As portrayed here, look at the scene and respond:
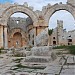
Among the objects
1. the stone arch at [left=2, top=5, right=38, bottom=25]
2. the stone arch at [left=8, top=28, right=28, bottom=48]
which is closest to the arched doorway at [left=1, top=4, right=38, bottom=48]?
the stone arch at [left=2, top=5, right=38, bottom=25]

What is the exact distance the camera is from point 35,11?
1113 inches

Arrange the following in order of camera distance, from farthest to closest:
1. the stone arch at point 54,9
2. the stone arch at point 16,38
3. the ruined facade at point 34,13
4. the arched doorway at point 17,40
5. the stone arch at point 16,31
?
the arched doorway at point 17,40
the stone arch at point 16,31
the stone arch at point 16,38
the stone arch at point 54,9
the ruined facade at point 34,13

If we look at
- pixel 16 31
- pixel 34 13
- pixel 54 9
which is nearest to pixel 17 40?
pixel 16 31

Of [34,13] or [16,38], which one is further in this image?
[16,38]

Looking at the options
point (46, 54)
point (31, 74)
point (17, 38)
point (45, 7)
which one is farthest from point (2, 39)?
point (31, 74)

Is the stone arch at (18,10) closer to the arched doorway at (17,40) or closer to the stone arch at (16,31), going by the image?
the stone arch at (16,31)

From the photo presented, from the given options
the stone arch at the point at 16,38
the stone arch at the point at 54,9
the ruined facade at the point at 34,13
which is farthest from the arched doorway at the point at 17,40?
the stone arch at the point at 54,9

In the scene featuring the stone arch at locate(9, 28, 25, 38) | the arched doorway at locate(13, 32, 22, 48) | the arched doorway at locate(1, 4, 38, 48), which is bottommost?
the arched doorway at locate(13, 32, 22, 48)

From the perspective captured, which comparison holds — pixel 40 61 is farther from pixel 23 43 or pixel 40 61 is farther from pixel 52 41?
pixel 52 41

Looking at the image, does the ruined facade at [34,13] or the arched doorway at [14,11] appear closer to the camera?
the ruined facade at [34,13]

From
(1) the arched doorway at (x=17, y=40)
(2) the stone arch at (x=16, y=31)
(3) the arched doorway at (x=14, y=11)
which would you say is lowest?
(1) the arched doorway at (x=17, y=40)

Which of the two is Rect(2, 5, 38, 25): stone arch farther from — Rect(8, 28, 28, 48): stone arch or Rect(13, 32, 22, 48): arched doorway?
Rect(13, 32, 22, 48): arched doorway

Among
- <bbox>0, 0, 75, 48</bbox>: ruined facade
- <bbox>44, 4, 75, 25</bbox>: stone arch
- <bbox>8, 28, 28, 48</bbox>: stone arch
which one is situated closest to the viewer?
<bbox>0, 0, 75, 48</bbox>: ruined facade

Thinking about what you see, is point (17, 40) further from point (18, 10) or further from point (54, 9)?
point (54, 9)
